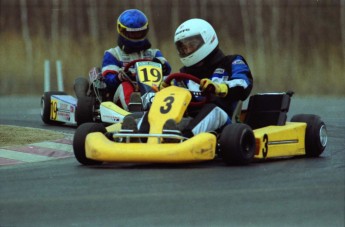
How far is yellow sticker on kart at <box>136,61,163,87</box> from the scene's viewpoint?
12.2 metres

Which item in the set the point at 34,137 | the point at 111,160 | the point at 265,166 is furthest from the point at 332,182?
the point at 34,137

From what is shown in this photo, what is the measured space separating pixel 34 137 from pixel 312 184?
14.0ft

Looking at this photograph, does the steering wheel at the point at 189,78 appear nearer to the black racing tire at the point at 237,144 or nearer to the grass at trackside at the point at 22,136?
the black racing tire at the point at 237,144

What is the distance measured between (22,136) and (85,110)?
1.70 meters

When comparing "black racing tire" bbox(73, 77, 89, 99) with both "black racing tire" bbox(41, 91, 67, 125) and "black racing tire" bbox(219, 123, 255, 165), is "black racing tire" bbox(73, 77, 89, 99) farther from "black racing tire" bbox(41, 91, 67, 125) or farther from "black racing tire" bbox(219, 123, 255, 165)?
"black racing tire" bbox(219, 123, 255, 165)

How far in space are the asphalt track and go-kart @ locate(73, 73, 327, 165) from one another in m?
0.11

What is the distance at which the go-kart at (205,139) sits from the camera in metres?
9.42

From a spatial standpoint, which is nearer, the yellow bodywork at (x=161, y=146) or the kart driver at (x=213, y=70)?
the yellow bodywork at (x=161, y=146)

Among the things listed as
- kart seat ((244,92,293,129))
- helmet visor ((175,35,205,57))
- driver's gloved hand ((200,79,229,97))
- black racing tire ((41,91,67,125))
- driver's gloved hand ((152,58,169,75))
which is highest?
helmet visor ((175,35,205,57))

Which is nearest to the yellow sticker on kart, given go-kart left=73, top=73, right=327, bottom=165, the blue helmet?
the blue helmet

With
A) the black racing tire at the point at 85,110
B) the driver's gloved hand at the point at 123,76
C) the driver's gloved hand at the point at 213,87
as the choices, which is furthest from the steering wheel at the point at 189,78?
the black racing tire at the point at 85,110

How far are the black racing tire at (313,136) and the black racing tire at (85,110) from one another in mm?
3616

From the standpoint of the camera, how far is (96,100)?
551 inches

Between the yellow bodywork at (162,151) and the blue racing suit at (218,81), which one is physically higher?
the blue racing suit at (218,81)
